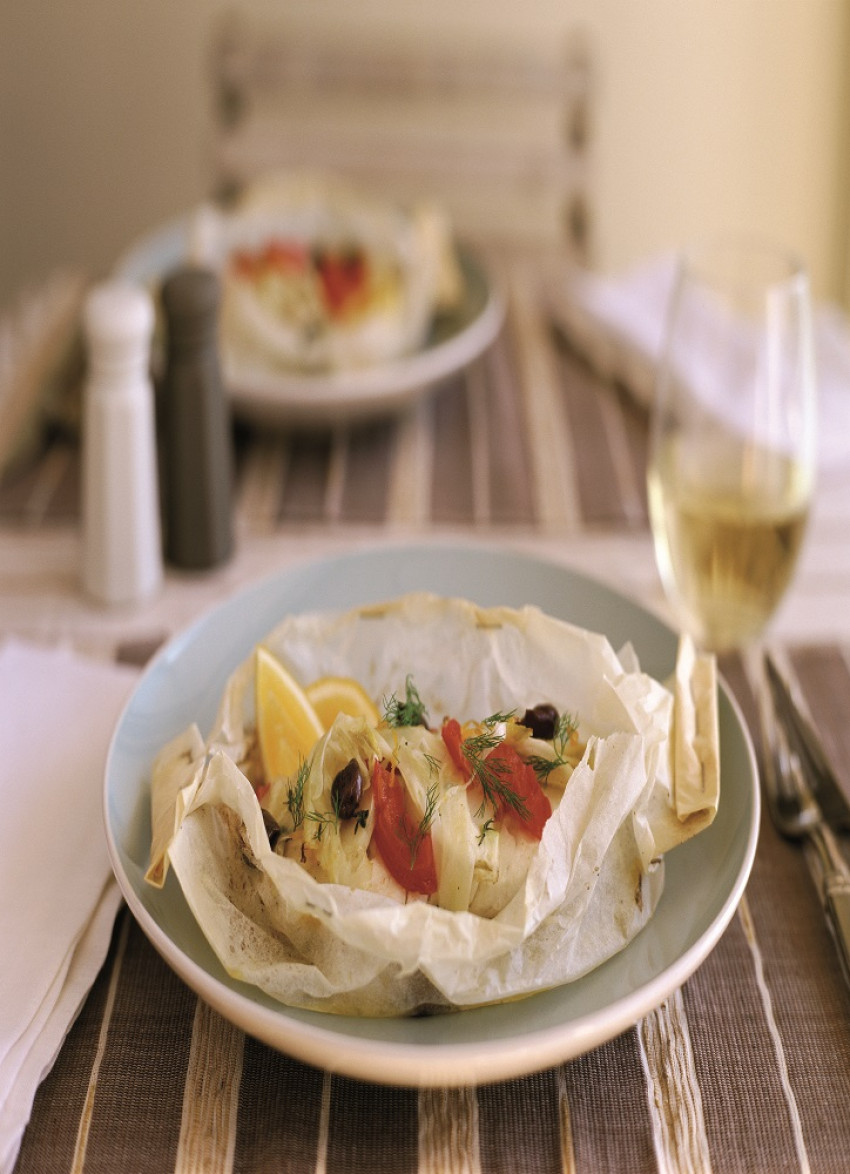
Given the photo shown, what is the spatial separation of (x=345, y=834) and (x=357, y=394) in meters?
0.71

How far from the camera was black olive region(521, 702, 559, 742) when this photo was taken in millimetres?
699

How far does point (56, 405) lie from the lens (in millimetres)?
1369


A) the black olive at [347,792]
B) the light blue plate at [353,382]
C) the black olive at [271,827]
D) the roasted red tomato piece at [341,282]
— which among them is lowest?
the light blue plate at [353,382]

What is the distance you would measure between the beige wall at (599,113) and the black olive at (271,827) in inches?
97.2

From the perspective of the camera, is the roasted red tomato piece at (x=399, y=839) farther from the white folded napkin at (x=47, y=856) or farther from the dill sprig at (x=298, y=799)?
the white folded napkin at (x=47, y=856)

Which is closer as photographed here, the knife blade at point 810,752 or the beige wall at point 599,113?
the knife blade at point 810,752

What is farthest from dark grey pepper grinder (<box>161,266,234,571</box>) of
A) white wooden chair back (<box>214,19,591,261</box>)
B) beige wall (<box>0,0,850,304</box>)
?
beige wall (<box>0,0,850,304</box>)

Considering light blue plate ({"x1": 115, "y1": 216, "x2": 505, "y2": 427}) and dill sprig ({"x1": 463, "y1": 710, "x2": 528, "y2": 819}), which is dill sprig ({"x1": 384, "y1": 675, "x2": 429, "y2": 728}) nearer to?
dill sprig ({"x1": 463, "y1": 710, "x2": 528, "y2": 819})

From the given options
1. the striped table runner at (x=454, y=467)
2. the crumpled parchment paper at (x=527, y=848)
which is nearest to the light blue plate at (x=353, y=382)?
the striped table runner at (x=454, y=467)

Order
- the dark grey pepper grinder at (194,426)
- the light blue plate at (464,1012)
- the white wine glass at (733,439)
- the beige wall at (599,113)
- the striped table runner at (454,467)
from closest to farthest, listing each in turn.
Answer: the light blue plate at (464,1012) → the white wine glass at (733,439) → the dark grey pepper grinder at (194,426) → the striped table runner at (454,467) → the beige wall at (599,113)

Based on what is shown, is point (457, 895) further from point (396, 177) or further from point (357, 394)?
point (396, 177)

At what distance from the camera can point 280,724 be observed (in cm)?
74

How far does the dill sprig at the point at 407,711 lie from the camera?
2.33 feet

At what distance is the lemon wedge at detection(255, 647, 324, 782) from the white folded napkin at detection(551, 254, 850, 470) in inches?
30.9
